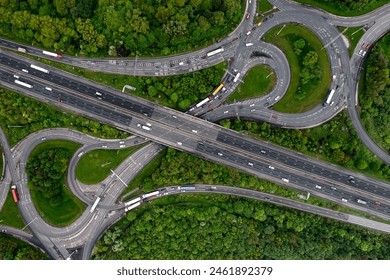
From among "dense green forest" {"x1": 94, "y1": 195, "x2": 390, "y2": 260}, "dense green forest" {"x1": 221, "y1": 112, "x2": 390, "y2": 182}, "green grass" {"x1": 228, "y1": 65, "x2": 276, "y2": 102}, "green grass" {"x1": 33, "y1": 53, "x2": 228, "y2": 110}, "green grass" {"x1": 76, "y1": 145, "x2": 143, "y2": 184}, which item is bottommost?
"dense green forest" {"x1": 94, "y1": 195, "x2": 390, "y2": 260}

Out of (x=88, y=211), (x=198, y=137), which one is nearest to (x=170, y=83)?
(x=198, y=137)

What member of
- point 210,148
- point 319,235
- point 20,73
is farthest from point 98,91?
point 319,235

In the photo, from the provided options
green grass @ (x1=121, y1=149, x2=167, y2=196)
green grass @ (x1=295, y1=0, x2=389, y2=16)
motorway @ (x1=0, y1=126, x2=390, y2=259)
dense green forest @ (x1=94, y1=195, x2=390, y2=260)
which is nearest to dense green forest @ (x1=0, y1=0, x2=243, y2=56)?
green grass @ (x1=295, y1=0, x2=389, y2=16)

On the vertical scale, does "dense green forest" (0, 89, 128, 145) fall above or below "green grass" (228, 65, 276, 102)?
below

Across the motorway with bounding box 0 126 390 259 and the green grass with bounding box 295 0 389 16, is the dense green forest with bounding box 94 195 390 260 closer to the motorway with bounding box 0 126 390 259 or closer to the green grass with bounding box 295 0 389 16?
the motorway with bounding box 0 126 390 259

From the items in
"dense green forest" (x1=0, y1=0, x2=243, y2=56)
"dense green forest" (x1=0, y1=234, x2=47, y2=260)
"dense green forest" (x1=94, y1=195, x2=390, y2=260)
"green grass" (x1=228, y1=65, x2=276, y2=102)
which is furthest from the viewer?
"dense green forest" (x1=94, y1=195, x2=390, y2=260)

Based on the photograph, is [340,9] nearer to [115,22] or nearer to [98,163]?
[115,22]

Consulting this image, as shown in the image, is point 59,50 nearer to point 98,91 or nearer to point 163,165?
point 98,91

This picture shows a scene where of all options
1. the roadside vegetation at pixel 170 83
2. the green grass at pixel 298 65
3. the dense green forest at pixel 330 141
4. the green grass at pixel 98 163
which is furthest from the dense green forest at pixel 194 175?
the green grass at pixel 298 65
